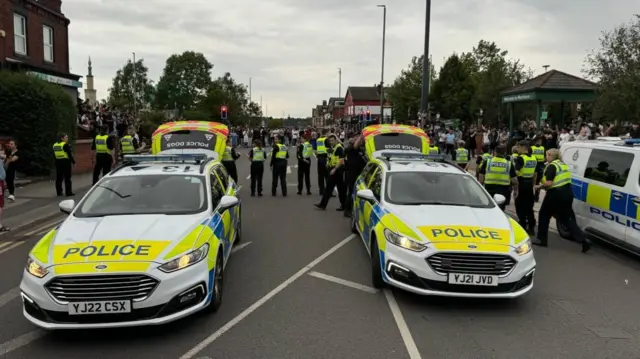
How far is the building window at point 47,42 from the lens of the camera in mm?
26009

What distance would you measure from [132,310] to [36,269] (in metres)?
0.98

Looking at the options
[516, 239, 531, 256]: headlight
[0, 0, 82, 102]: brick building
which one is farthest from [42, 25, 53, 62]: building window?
[516, 239, 531, 256]: headlight

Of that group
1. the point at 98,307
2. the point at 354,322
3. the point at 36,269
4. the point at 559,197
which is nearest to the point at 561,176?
the point at 559,197

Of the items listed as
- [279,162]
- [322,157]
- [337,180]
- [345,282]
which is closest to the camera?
[345,282]

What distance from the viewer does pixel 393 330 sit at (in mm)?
5184

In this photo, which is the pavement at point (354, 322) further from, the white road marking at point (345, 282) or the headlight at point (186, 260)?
the headlight at point (186, 260)

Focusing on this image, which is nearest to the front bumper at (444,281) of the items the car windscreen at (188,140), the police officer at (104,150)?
the car windscreen at (188,140)

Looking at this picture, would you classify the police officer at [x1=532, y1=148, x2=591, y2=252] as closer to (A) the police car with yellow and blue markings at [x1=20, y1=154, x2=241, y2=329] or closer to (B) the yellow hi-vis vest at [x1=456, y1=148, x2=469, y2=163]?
(A) the police car with yellow and blue markings at [x1=20, y1=154, x2=241, y2=329]

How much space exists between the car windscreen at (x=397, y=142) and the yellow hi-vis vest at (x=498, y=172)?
13.0 ft

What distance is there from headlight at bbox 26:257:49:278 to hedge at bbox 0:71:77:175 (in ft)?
47.1

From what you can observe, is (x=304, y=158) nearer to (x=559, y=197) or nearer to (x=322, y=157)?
(x=322, y=157)

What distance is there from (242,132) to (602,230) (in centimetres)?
4569

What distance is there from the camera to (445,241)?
5.72 m

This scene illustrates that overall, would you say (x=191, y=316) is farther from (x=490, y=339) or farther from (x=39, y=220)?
(x=39, y=220)
